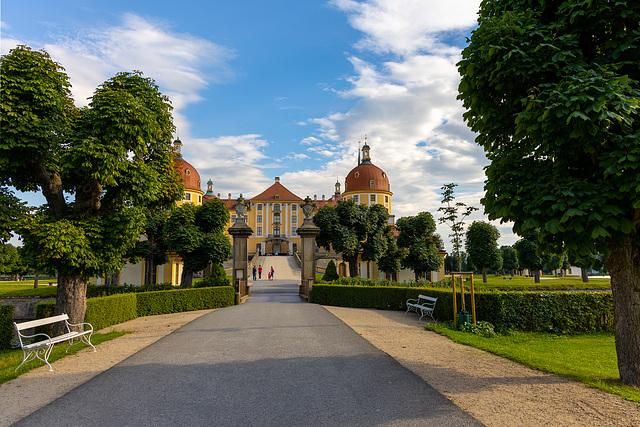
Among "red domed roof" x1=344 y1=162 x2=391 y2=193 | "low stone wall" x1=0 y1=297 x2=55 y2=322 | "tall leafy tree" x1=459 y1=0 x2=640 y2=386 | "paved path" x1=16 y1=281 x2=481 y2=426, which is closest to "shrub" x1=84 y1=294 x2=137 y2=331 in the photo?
"paved path" x1=16 y1=281 x2=481 y2=426

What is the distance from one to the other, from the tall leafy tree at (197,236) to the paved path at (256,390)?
571 inches

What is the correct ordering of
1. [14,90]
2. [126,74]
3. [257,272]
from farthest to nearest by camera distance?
1. [257,272]
2. [126,74]
3. [14,90]

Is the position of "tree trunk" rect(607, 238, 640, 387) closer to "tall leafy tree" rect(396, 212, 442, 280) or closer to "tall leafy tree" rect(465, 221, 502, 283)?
"tall leafy tree" rect(396, 212, 442, 280)

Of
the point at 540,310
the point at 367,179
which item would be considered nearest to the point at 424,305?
the point at 540,310

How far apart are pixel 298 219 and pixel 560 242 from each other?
69.4 metres

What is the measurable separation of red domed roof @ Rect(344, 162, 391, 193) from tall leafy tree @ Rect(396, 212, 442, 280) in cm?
2899

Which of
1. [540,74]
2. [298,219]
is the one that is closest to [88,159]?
[540,74]

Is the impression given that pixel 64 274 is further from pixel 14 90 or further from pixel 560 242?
pixel 560 242

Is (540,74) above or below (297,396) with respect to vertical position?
above

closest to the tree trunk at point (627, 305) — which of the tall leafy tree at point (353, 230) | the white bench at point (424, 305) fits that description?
the white bench at point (424, 305)

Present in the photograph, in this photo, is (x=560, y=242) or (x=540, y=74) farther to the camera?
(x=540, y=74)

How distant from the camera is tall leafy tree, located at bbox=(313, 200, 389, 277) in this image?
93.5 ft

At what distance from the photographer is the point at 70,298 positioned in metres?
10.1

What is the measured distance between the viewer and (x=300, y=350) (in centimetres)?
815
